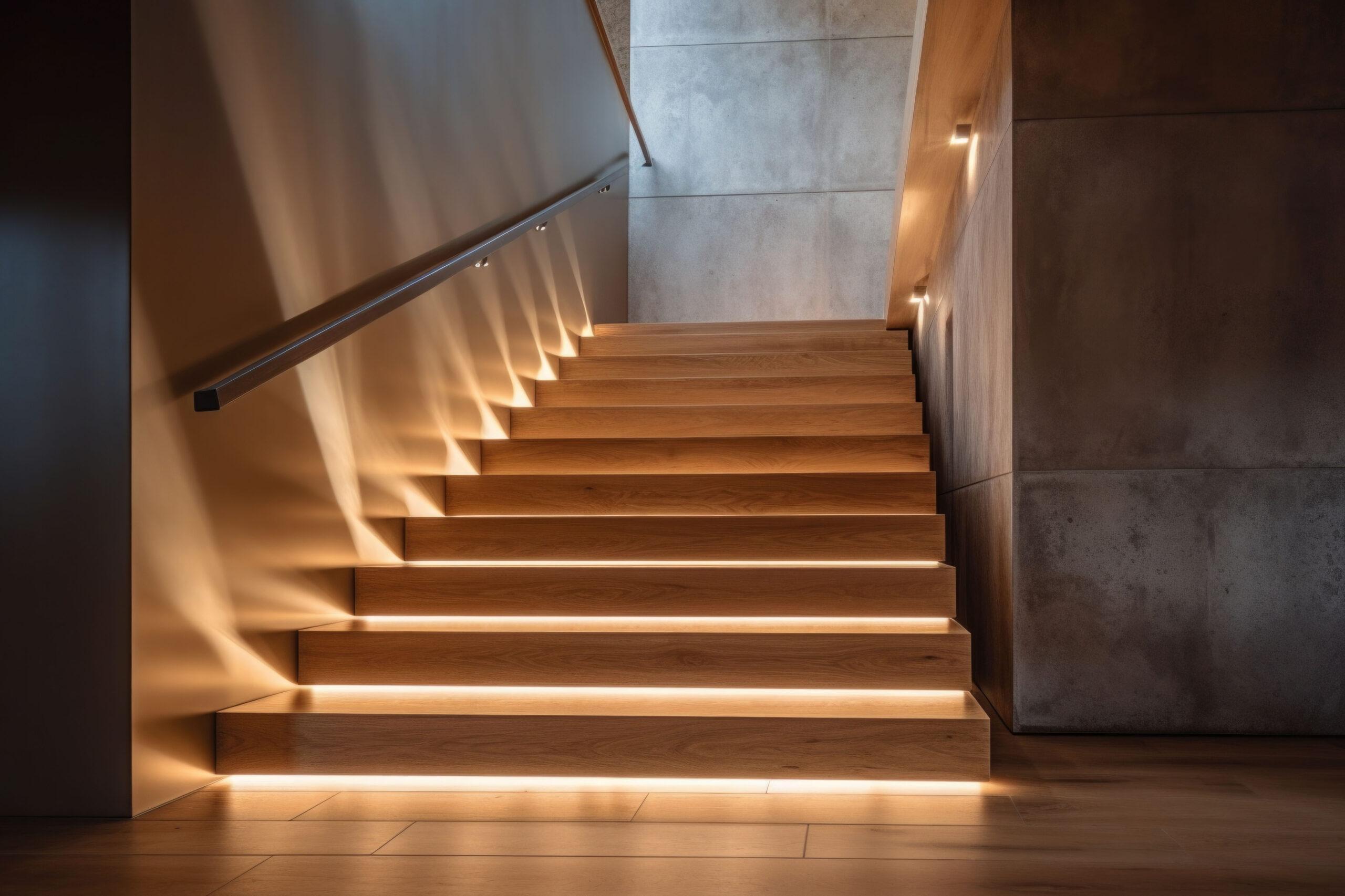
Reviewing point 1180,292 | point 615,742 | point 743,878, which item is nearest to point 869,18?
point 1180,292

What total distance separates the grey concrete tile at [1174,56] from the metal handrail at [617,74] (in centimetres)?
294

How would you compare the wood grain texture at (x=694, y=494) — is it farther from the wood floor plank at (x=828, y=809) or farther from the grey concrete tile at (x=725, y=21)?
the grey concrete tile at (x=725, y=21)

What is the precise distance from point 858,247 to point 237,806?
5.42 meters

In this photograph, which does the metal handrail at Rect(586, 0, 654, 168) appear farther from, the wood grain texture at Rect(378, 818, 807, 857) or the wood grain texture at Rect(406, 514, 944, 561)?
the wood grain texture at Rect(378, 818, 807, 857)

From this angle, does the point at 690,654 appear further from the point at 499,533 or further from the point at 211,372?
the point at 211,372

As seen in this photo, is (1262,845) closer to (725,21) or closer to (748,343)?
(748,343)

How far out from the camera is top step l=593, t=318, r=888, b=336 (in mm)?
4941

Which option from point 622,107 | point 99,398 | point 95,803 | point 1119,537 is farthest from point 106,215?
point 622,107

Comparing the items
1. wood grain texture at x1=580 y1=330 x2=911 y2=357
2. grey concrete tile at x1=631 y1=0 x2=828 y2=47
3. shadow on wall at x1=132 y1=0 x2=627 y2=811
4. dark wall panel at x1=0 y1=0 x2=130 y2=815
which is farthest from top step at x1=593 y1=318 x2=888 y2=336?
dark wall panel at x1=0 y1=0 x2=130 y2=815

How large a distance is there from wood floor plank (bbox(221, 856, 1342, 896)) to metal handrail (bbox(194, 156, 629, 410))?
79cm

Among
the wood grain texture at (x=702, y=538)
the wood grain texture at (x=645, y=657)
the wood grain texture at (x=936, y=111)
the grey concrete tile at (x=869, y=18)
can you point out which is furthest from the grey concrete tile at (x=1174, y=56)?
the grey concrete tile at (x=869, y=18)

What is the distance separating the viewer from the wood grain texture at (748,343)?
454 cm

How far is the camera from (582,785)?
82.7 inches

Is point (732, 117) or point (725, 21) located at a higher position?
point (725, 21)
